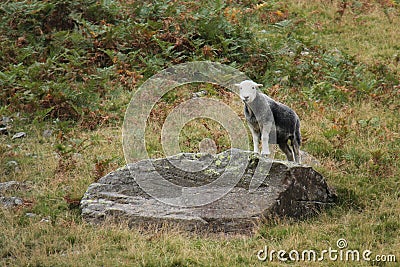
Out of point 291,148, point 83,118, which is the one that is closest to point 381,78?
point 291,148

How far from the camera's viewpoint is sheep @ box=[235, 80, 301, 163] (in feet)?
33.3

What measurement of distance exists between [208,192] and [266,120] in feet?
5.21

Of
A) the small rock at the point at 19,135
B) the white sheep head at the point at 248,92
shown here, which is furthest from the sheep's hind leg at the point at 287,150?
the small rock at the point at 19,135

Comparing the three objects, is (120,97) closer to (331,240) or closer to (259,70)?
(259,70)

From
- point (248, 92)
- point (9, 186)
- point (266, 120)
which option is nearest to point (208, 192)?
point (266, 120)

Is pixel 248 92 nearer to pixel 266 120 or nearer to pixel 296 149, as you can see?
pixel 266 120

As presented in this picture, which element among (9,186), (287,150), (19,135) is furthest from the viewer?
(19,135)

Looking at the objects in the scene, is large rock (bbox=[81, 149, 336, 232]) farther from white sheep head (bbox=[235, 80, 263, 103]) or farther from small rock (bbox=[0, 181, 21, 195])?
small rock (bbox=[0, 181, 21, 195])

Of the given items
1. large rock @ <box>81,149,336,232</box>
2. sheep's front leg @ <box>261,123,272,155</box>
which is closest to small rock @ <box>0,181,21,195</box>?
large rock @ <box>81,149,336,232</box>

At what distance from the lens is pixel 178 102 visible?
1462 centimetres

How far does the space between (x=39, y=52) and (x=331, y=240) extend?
10.7 metres

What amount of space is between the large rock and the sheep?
0.55 metres

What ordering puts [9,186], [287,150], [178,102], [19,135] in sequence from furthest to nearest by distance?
[178,102] → [19,135] → [287,150] → [9,186]

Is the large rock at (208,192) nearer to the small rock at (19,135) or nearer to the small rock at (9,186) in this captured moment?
the small rock at (9,186)
